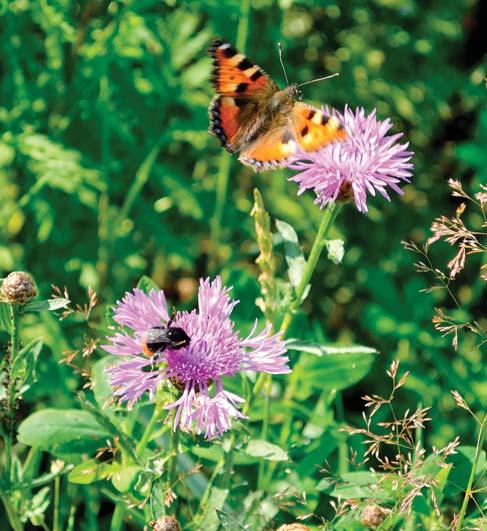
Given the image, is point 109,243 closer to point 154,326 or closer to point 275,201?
point 275,201

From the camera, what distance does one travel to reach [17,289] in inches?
55.8

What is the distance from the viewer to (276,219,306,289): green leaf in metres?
1.73

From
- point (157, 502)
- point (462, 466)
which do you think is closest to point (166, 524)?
point (157, 502)

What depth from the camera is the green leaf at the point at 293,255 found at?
173cm

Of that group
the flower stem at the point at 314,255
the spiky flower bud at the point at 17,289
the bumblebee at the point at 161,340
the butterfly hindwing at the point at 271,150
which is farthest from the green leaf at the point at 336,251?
the spiky flower bud at the point at 17,289

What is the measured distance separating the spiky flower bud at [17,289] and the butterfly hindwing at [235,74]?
0.70 m

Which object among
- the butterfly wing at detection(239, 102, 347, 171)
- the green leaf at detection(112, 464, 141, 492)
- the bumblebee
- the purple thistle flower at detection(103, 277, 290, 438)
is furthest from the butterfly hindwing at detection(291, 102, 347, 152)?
the green leaf at detection(112, 464, 141, 492)

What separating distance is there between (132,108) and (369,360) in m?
1.15

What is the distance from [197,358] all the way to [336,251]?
1.15 feet

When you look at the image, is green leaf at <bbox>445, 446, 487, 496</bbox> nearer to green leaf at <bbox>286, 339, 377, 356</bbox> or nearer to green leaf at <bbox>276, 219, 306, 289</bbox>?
green leaf at <bbox>286, 339, 377, 356</bbox>

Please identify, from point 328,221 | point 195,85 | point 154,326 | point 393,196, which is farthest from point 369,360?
point 393,196

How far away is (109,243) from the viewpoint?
2.52 meters

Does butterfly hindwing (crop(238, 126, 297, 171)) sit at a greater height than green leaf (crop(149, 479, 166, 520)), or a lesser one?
greater

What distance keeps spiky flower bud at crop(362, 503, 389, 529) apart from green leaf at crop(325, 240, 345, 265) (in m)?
0.44
